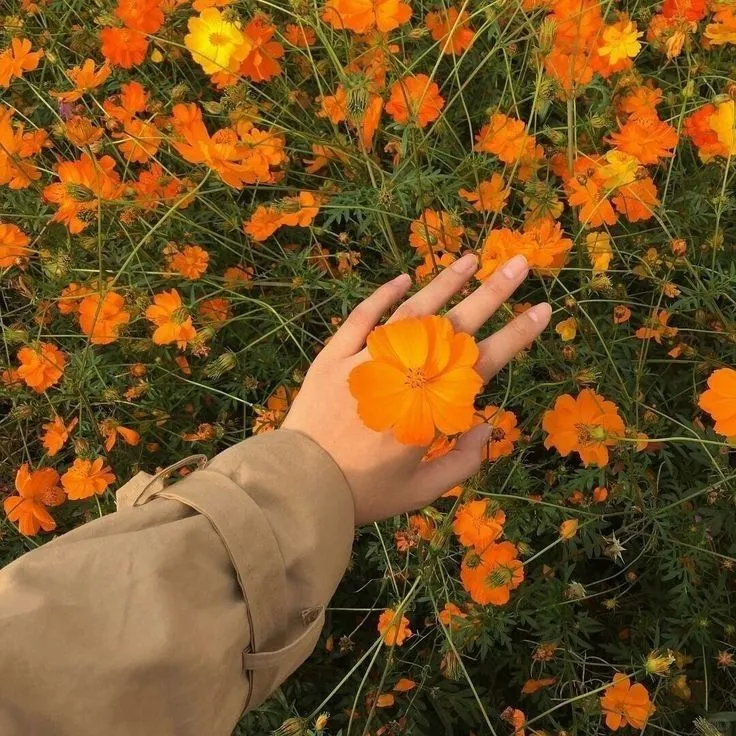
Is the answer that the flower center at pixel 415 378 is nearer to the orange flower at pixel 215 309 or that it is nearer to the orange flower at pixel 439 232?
the orange flower at pixel 439 232

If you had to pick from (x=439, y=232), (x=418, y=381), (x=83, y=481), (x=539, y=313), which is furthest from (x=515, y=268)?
(x=83, y=481)

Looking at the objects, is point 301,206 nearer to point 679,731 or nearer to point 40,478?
point 40,478

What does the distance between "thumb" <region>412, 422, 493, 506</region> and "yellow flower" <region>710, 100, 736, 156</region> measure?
518 mm

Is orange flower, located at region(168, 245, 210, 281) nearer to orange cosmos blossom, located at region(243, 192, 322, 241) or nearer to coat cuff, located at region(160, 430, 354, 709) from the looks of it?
orange cosmos blossom, located at region(243, 192, 322, 241)

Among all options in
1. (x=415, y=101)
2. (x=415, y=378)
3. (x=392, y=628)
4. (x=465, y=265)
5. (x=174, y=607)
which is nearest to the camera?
(x=174, y=607)

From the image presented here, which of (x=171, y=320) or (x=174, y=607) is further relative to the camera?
(x=171, y=320)

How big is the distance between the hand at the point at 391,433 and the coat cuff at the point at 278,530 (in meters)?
0.03

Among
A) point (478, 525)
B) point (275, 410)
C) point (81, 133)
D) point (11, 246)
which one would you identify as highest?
point (81, 133)

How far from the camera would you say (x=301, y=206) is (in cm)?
108

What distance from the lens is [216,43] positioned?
3.56 feet

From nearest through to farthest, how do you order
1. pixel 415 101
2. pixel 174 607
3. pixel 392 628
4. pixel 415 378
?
pixel 174 607 < pixel 415 378 < pixel 392 628 < pixel 415 101

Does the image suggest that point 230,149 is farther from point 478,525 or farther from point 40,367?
point 478,525

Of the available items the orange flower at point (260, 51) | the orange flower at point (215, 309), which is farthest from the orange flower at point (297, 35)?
the orange flower at point (215, 309)

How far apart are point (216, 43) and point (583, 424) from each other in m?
0.79
